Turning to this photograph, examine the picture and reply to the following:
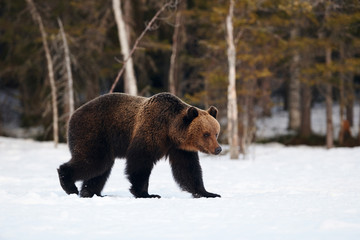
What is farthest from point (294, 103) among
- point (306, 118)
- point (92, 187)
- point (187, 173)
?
point (92, 187)

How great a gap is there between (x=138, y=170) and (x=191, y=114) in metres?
1.00

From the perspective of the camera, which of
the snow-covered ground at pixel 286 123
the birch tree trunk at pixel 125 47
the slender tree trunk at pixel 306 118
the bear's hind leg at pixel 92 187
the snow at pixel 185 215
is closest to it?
the snow at pixel 185 215

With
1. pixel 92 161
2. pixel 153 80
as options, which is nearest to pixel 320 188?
pixel 92 161

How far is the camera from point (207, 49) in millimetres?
20219

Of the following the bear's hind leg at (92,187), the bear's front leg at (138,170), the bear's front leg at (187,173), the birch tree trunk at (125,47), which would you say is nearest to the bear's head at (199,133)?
the bear's front leg at (187,173)

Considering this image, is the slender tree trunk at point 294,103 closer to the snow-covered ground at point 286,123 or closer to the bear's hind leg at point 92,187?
the snow-covered ground at point 286,123

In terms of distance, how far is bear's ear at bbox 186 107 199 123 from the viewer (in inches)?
261

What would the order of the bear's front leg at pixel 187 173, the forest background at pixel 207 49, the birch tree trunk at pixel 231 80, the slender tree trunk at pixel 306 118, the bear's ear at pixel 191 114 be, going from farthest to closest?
1. the slender tree trunk at pixel 306 118
2. the forest background at pixel 207 49
3. the birch tree trunk at pixel 231 80
4. the bear's front leg at pixel 187 173
5. the bear's ear at pixel 191 114

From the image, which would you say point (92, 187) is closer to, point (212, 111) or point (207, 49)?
point (212, 111)

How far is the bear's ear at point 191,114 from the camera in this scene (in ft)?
21.8

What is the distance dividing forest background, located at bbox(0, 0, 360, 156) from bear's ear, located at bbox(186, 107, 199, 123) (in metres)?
8.52

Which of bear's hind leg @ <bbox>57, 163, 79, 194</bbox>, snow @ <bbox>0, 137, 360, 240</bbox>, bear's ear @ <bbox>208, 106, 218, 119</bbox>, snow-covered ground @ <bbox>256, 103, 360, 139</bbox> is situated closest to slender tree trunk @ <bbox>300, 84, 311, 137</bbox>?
snow-covered ground @ <bbox>256, 103, 360, 139</bbox>

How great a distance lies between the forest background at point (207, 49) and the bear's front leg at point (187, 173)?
8.58m

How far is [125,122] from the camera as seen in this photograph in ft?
23.3
